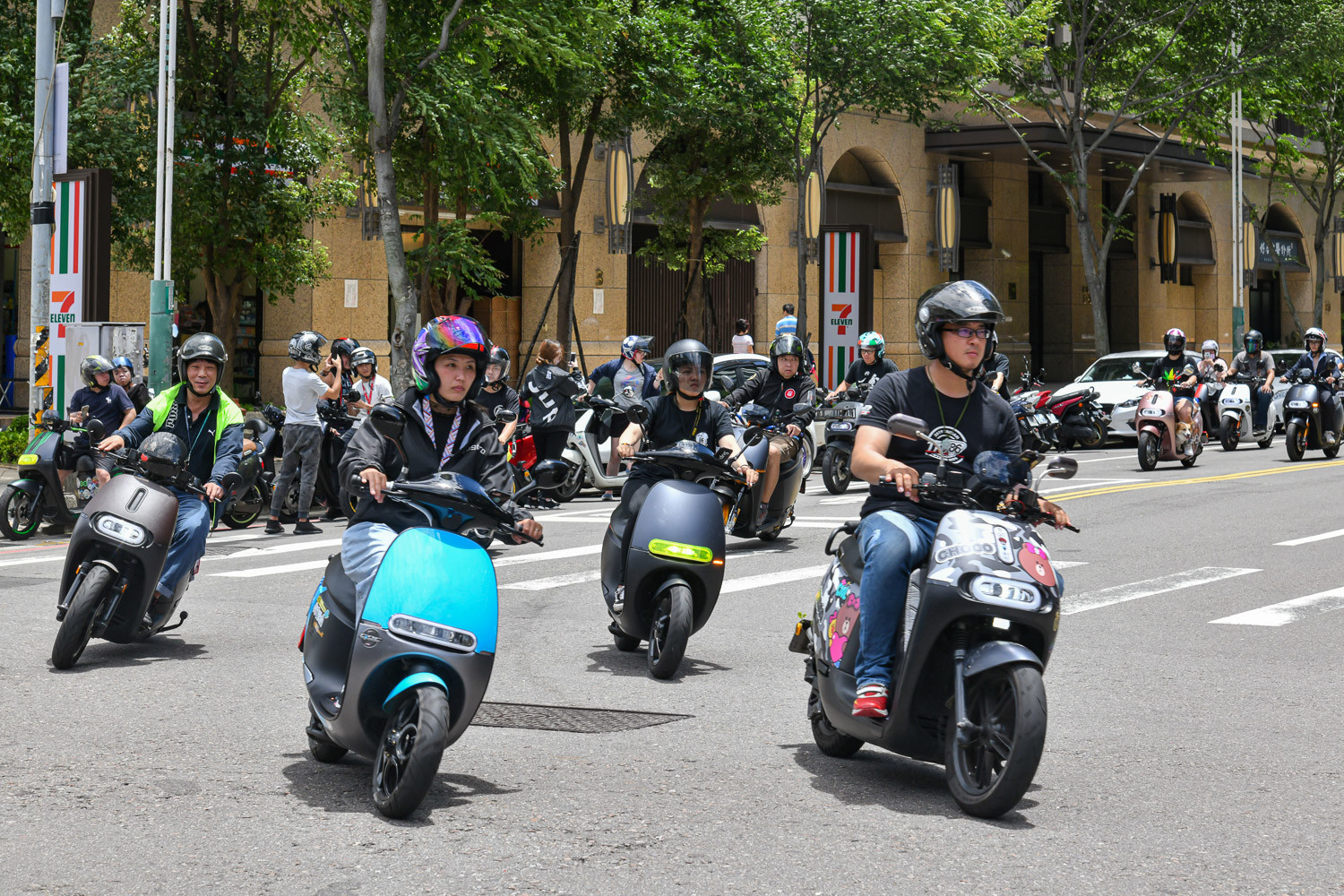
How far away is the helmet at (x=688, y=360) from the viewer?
29.6 feet

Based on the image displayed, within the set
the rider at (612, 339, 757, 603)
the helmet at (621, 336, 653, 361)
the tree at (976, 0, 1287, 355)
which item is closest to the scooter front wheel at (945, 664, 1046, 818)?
the rider at (612, 339, 757, 603)

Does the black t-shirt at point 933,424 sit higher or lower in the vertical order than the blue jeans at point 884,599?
higher

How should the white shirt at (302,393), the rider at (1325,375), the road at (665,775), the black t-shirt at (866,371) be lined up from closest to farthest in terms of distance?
the road at (665,775) < the white shirt at (302,393) < the black t-shirt at (866,371) < the rider at (1325,375)

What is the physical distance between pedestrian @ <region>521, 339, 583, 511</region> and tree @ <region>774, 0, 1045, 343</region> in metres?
10.6

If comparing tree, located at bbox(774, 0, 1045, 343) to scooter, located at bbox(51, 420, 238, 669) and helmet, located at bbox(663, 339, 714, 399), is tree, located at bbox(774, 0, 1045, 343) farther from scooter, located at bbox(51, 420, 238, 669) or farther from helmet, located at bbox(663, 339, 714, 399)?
scooter, located at bbox(51, 420, 238, 669)

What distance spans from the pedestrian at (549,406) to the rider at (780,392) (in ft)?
12.8

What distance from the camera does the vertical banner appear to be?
26.7 m

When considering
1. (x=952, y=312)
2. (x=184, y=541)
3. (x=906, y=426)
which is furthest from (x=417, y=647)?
(x=184, y=541)

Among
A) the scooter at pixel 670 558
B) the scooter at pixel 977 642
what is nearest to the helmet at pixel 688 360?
the scooter at pixel 670 558

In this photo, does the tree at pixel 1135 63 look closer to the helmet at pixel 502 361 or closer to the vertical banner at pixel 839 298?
the vertical banner at pixel 839 298

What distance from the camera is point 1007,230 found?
Result: 147 feet

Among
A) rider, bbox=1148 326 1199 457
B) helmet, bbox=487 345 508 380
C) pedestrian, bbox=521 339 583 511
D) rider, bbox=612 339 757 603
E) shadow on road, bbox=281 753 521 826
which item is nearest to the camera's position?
shadow on road, bbox=281 753 521 826

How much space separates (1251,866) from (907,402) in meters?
2.03

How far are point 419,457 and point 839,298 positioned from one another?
831 inches
